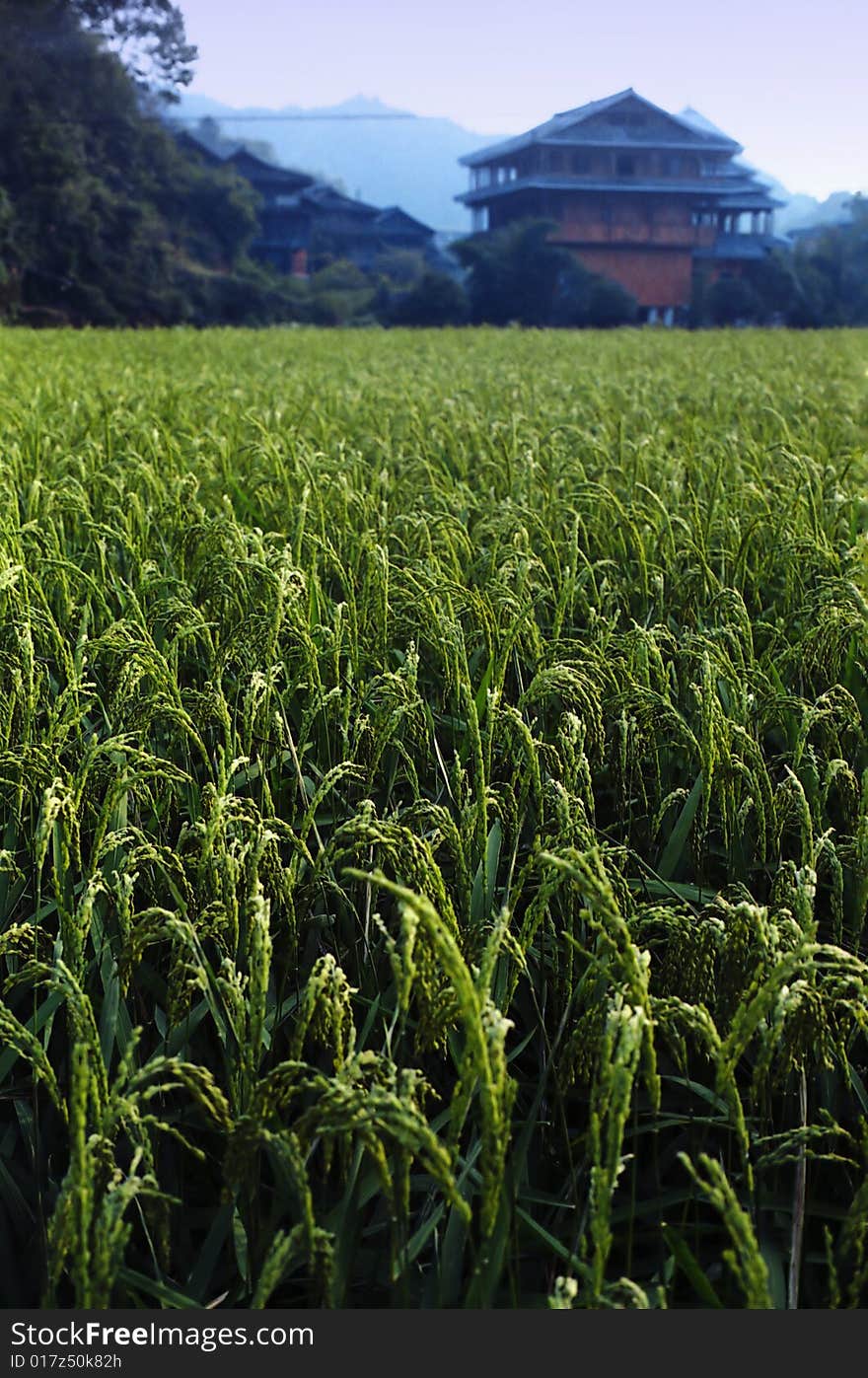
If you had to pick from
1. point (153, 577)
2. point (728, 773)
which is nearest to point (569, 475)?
point (153, 577)

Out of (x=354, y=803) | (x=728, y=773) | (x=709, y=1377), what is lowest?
(x=709, y=1377)

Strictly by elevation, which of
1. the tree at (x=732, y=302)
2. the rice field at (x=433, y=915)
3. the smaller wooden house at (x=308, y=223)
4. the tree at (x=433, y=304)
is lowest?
the rice field at (x=433, y=915)

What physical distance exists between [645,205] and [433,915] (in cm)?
4963

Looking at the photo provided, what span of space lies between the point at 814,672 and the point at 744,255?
4923 centimetres

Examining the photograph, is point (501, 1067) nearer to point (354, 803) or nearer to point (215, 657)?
point (354, 803)

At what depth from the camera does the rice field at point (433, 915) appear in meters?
0.97

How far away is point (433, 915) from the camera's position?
0.82 metres

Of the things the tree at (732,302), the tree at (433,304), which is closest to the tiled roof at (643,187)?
the tree at (732,302)

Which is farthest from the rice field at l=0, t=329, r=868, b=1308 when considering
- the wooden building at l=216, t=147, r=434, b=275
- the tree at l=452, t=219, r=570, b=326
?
the wooden building at l=216, t=147, r=434, b=275

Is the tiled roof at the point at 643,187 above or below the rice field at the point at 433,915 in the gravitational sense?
above

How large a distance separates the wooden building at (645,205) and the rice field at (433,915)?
42.7m

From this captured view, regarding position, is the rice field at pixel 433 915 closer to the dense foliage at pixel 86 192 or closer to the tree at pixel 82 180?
the dense foliage at pixel 86 192

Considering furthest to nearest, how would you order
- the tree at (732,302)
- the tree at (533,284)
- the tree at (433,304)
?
the tree at (732,302) → the tree at (533,284) → the tree at (433,304)

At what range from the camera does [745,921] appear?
1136 millimetres
